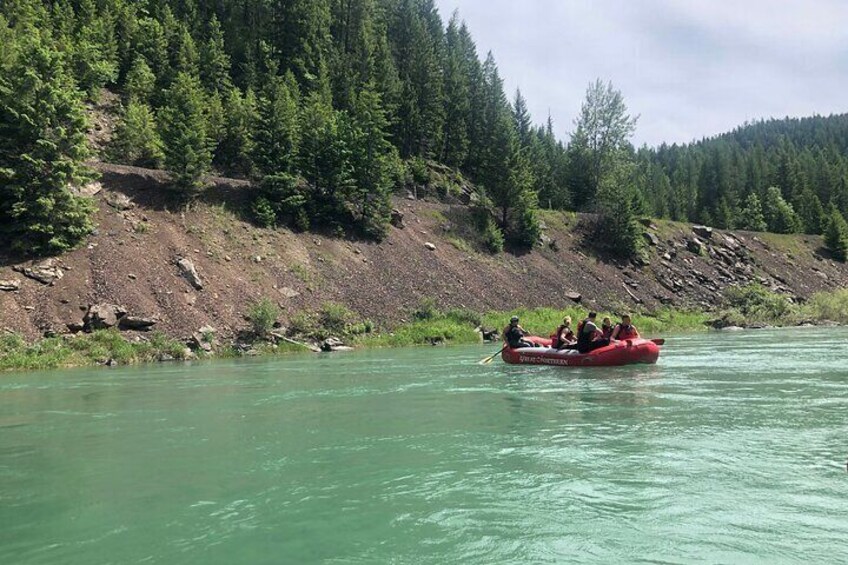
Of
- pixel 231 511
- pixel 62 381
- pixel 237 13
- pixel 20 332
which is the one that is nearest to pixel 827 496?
pixel 231 511

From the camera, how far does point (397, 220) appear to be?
4450cm

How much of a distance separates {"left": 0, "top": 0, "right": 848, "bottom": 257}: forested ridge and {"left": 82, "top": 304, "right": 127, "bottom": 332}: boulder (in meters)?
3.69

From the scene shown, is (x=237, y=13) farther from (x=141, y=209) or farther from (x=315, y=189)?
(x=141, y=209)

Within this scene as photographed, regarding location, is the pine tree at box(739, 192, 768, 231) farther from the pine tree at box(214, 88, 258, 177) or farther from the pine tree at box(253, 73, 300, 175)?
the pine tree at box(214, 88, 258, 177)

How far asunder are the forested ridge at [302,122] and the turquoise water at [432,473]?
625 inches

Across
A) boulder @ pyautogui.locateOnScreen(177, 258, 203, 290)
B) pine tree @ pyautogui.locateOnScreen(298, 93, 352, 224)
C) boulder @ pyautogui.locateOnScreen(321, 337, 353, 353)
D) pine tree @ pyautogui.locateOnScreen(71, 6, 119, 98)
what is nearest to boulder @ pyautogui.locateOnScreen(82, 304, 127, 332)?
boulder @ pyautogui.locateOnScreen(177, 258, 203, 290)

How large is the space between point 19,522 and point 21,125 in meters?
25.0

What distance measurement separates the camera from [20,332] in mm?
24312

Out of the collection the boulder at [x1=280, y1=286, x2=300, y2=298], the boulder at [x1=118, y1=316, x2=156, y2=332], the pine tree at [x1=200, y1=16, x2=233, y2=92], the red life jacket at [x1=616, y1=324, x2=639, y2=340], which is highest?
the pine tree at [x1=200, y1=16, x2=233, y2=92]

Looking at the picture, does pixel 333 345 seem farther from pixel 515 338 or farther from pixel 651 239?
pixel 651 239

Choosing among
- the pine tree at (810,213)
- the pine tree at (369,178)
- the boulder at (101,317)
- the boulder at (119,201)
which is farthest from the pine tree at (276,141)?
the pine tree at (810,213)

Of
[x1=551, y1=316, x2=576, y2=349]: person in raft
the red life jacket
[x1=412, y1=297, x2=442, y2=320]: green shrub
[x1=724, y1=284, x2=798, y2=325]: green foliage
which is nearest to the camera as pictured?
the red life jacket

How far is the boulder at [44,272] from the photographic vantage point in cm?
2628

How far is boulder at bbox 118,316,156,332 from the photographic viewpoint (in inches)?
1049
